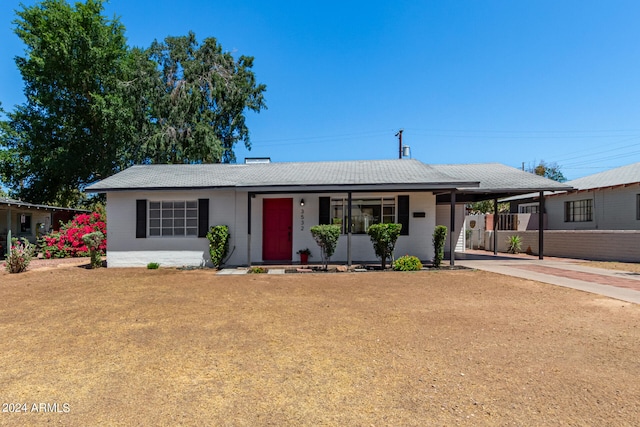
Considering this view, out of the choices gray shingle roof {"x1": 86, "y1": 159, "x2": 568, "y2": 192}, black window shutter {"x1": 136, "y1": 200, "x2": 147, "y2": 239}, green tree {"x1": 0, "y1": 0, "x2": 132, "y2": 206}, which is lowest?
black window shutter {"x1": 136, "y1": 200, "x2": 147, "y2": 239}

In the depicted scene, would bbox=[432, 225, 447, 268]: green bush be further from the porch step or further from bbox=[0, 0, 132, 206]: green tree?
bbox=[0, 0, 132, 206]: green tree

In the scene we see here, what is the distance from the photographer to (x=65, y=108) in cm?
2127

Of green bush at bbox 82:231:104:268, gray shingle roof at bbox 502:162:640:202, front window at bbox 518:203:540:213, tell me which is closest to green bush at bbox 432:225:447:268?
gray shingle roof at bbox 502:162:640:202

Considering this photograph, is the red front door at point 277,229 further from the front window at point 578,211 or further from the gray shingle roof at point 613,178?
the front window at point 578,211

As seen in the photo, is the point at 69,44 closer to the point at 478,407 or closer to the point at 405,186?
the point at 405,186

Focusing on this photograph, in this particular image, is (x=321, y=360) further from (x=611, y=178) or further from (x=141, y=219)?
(x=611, y=178)

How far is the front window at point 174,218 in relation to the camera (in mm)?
11234

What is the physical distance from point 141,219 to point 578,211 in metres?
20.5

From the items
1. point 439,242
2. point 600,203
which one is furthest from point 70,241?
point 600,203

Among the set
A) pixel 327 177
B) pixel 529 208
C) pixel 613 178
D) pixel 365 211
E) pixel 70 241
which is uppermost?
pixel 613 178

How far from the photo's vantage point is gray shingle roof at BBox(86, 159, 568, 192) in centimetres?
1016

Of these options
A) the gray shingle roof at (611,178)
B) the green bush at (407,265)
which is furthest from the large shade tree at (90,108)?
the gray shingle roof at (611,178)

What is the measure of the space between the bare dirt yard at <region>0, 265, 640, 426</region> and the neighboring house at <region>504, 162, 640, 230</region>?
10.8m

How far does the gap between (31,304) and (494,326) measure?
779 centimetres
